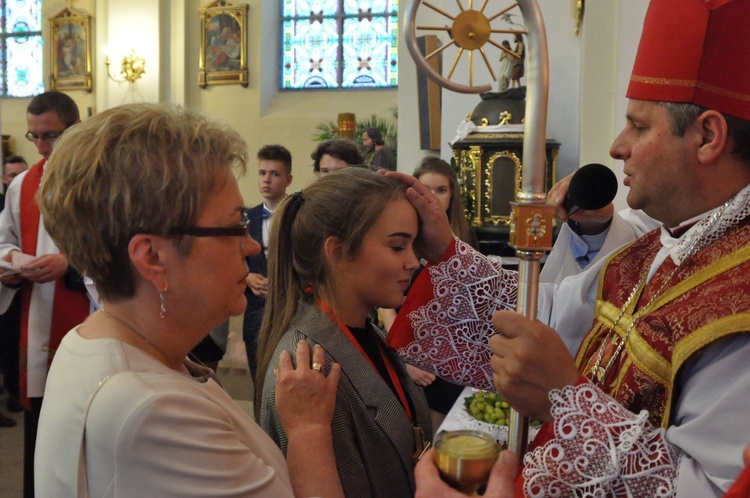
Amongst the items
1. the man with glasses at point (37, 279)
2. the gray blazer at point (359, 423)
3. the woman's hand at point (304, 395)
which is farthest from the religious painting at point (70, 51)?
the woman's hand at point (304, 395)

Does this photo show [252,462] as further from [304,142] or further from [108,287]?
[304,142]

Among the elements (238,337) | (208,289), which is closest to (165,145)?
(208,289)

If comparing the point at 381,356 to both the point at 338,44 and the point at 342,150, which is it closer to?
the point at 342,150

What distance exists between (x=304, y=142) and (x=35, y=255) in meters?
9.75

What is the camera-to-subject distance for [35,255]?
3527mm

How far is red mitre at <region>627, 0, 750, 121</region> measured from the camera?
1519 mm

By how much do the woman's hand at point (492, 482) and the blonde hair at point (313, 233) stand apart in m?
0.79

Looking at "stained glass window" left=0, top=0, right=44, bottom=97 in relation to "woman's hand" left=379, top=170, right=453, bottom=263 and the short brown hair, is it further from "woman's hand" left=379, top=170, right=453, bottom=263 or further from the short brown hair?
"woman's hand" left=379, top=170, right=453, bottom=263

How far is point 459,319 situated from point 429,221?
0.27m

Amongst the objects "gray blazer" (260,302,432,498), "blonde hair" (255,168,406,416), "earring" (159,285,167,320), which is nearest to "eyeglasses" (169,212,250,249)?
"earring" (159,285,167,320)

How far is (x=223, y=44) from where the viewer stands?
13250mm

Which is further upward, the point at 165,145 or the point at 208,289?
the point at 165,145

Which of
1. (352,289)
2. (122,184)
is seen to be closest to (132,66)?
(352,289)

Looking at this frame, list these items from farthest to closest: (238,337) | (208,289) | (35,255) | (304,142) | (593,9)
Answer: (304,142) → (238,337) → (593,9) → (35,255) → (208,289)
